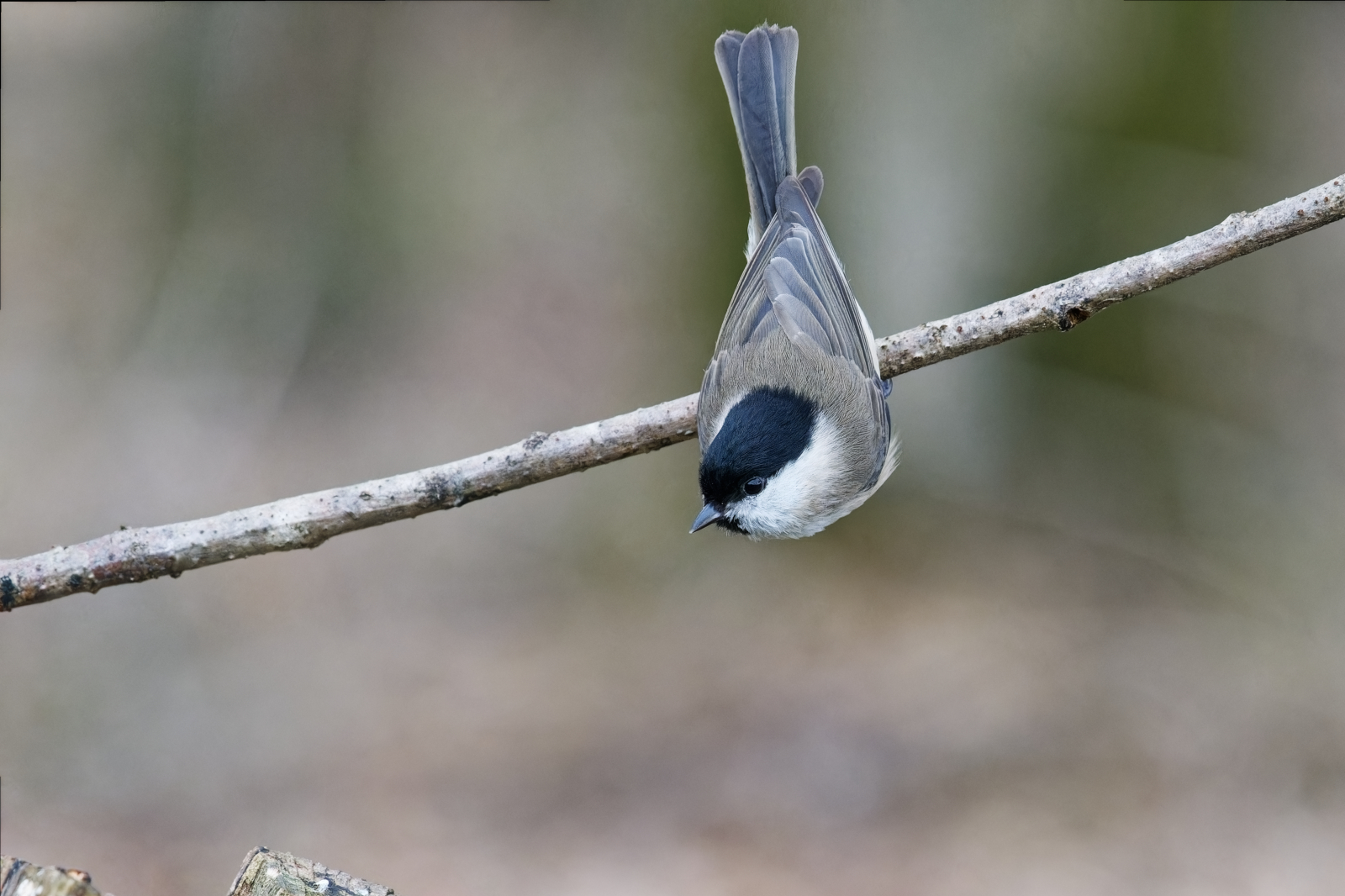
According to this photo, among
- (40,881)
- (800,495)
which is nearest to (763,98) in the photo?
(800,495)

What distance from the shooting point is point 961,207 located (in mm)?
5293

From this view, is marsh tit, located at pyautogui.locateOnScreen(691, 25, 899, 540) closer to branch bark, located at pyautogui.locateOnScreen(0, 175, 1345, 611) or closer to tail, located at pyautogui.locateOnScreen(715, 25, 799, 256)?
tail, located at pyautogui.locateOnScreen(715, 25, 799, 256)

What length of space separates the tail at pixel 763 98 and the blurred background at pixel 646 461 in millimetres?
585

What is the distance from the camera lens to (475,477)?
2.84 m

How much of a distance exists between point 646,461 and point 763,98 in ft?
9.03

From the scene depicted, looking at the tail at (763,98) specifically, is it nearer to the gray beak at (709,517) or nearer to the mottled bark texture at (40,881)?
the gray beak at (709,517)

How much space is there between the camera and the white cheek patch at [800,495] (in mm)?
3109

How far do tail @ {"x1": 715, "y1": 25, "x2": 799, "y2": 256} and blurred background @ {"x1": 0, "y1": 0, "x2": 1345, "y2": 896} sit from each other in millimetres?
585

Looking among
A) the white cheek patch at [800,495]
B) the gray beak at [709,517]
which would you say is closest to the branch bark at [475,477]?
the gray beak at [709,517]

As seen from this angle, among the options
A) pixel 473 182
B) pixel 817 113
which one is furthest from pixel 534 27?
pixel 817 113

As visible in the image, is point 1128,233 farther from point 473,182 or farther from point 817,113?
point 473,182

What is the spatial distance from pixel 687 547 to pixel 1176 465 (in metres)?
2.78

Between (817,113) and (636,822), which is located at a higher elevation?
(817,113)

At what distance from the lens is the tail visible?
13.1 ft
